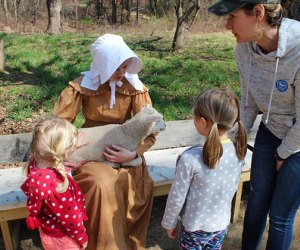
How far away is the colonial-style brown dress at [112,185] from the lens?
92.0 inches

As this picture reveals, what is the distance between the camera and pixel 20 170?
2.93 metres

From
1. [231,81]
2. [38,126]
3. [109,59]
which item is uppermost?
[109,59]

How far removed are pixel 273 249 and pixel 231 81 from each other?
14.0ft

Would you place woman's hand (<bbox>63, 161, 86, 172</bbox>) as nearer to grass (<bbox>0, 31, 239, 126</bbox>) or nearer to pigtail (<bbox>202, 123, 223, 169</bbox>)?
pigtail (<bbox>202, 123, 223, 169</bbox>)

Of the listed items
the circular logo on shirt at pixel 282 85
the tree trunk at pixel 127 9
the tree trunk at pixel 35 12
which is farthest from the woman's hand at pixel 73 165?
the tree trunk at pixel 127 9

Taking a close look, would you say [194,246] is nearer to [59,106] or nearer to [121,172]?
[121,172]

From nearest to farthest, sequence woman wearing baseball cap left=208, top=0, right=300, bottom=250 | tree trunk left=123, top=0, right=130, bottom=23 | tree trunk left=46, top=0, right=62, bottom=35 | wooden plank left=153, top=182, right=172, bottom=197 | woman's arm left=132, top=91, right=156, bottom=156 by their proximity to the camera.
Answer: woman wearing baseball cap left=208, top=0, right=300, bottom=250 < woman's arm left=132, top=91, right=156, bottom=156 < wooden plank left=153, top=182, right=172, bottom=197 < tree trunk left=46, top=0, right=62, bottom=35 < tree trunk left=123, top=0, right=130, bottom=23

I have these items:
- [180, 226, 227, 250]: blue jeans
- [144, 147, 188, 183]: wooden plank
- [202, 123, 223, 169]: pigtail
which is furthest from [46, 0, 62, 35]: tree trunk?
[202, 123, 223, 169]: pigtail

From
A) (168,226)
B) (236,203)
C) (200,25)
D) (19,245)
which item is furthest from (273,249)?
(200,25)

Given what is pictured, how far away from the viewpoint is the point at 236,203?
3.19 meters

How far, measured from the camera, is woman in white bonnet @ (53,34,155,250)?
2.34 m

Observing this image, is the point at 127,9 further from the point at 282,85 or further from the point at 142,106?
the point at 282,85

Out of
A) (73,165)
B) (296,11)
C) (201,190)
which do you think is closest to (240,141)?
(201,190)

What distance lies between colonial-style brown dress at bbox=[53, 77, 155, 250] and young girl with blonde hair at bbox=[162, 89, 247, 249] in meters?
0.49
